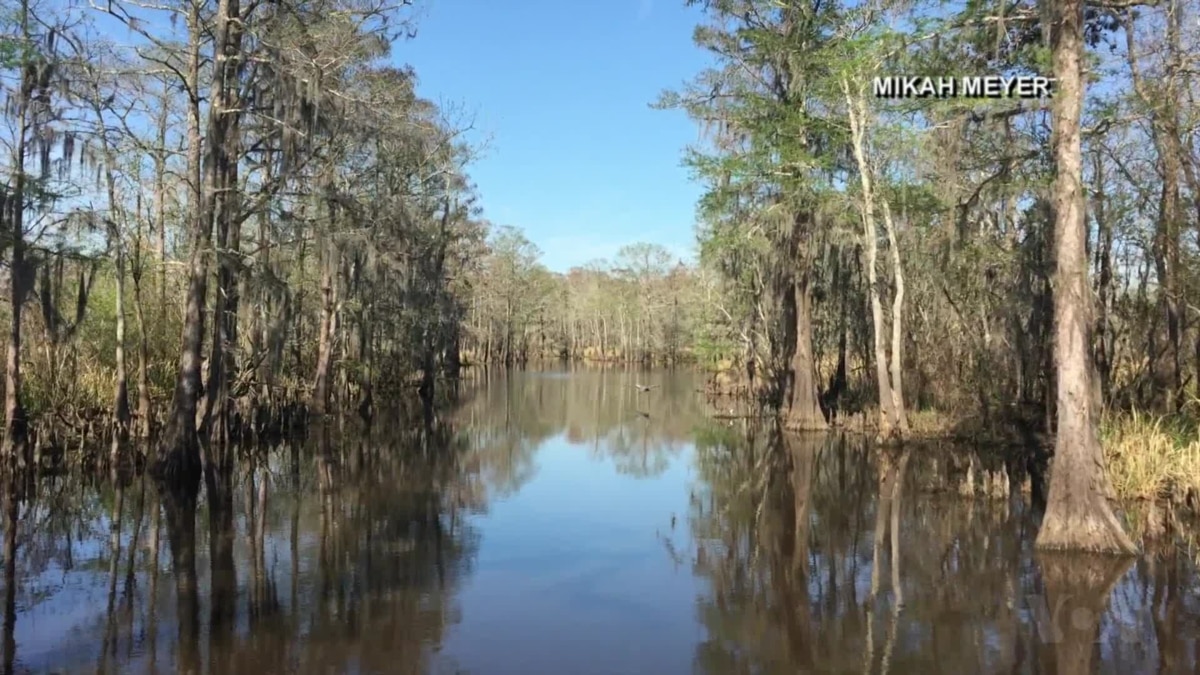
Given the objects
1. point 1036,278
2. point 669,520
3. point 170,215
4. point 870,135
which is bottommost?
point 669,520

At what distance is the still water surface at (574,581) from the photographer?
16.8 feet

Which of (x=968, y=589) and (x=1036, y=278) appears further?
(x=1036, y=278)

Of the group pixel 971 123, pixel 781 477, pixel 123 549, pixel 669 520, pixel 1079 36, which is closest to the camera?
pixel 1079 36

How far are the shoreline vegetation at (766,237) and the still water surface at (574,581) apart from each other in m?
1.33

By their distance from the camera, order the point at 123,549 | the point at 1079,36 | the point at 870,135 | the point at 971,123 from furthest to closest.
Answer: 1. the point at 870,135
2. the point at 971,123
3. the point at 123,549
4. the point at 1079,36

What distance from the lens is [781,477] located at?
39.8 feet

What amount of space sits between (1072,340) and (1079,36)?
263 centimetres

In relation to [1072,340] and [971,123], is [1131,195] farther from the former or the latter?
[1072,340]

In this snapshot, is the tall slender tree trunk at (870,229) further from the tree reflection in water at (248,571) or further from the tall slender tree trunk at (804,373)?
the tree reflection in water at (248,571)

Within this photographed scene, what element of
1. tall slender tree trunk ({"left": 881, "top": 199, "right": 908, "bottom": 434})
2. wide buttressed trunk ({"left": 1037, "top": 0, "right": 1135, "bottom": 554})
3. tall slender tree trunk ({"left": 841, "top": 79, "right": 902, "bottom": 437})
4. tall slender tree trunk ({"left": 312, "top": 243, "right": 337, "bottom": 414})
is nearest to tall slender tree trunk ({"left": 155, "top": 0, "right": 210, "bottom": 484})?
tall slender tree trunk ({"left": 312, "top": 243, "right": 337, "bottom": 414})

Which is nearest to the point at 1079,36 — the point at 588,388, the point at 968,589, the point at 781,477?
the point at 968,589

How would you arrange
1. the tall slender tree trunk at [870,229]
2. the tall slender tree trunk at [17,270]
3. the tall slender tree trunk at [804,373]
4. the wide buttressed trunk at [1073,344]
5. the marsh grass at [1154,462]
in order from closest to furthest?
the wide buttressed trunk at [1073,344] → the marsh grass at [1154,462] → the tall slender tree trunk at [17,270] → the tall slender tree trunk at [870,229] → the tall slender tree trunk at [804,373]

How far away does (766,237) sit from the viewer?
1709 centimetres
